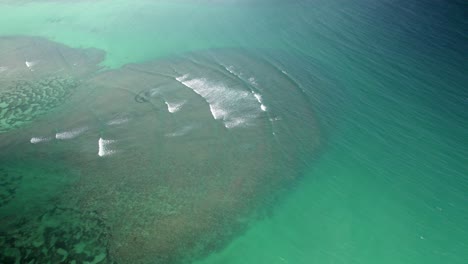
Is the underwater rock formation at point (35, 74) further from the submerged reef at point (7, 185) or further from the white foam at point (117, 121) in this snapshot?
the white foam at point (117, 121)

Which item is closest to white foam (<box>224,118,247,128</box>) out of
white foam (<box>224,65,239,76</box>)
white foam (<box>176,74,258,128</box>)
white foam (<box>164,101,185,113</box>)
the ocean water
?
white foam (<box>176,74,258,128</box>)

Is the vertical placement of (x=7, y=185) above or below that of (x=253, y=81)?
below

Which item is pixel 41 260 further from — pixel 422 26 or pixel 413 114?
pixel 422 26

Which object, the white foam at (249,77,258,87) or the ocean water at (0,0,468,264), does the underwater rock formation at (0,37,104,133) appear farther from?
the white foam at (249,77,258,87)

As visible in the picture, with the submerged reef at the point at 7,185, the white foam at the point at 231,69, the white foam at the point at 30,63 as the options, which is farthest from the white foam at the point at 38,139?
the white foam at the point at 231,69

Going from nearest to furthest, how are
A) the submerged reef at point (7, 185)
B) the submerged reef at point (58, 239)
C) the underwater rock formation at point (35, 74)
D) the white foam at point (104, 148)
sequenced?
the submerged reef at point (58, 239)
the submerged reef at point (7, 185)
the white foam at point (104, 148)
the underwater rock formation at point (35, 74)

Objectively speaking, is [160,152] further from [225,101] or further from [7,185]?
[7,185]

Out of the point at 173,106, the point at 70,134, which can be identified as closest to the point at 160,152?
the point at 173,106
